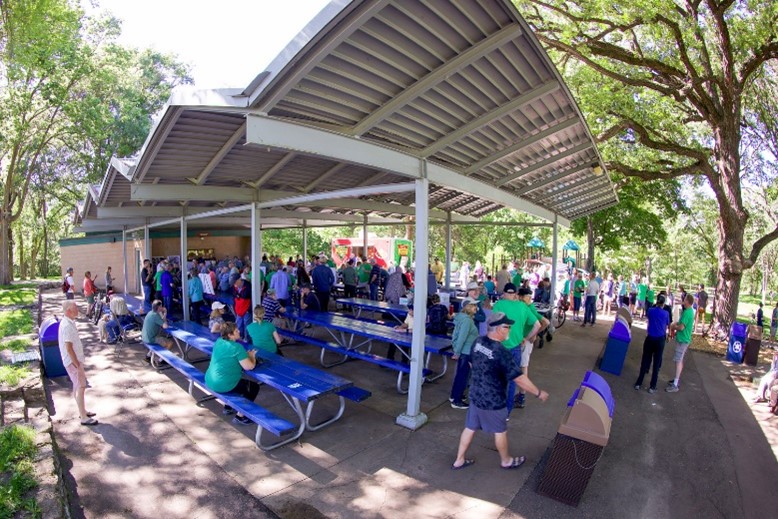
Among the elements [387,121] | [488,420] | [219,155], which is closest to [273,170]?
[219,155]

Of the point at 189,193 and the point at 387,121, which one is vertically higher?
the point at 387,121

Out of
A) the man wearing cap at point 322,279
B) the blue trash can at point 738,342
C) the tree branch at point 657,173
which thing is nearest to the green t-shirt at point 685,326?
the blue trash can at point 738,342

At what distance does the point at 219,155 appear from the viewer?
6234 mm

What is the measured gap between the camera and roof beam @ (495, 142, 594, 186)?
7.18m

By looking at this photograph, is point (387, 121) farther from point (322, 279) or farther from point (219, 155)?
point (322, 279)

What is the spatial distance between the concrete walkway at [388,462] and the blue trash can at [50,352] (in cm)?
32

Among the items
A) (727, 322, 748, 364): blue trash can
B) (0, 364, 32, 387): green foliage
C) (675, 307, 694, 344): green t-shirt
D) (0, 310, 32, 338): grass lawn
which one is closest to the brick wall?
(0, 310, 32, 338): grass lawn

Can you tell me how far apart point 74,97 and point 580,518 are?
22.5 m

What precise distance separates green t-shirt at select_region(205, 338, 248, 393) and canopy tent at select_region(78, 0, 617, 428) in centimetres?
209

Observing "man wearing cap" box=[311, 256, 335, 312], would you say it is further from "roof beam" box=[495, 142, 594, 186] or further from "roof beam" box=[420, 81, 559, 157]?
"roof beam" box=[420, 81, 559, 157]

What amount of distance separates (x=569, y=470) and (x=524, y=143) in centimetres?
451

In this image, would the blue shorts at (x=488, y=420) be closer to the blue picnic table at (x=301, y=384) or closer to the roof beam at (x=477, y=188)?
the blue picnic table at (x=301, y=384)

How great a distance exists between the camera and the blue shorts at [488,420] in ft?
13.2

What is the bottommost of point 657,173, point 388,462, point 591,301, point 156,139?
point 388,462
